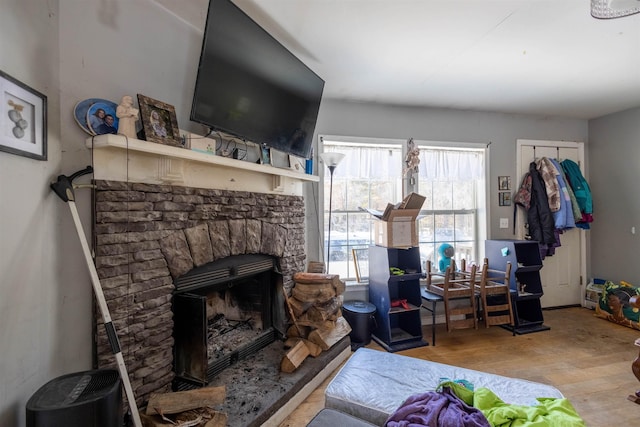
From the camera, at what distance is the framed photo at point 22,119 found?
Result: 42.4 inches

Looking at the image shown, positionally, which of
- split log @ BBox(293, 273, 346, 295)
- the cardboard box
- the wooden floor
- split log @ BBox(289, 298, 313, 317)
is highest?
the cardboard box

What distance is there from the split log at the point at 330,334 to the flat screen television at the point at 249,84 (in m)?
1.53

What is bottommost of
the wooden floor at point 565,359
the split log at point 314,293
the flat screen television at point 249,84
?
the wooden floor at point 565,359

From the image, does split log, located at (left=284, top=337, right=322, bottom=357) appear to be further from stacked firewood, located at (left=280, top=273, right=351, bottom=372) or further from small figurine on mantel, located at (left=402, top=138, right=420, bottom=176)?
small figurine on mantel, located at (left=402, top=138, right=420, bottom=176)

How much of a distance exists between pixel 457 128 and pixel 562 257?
7.61ft

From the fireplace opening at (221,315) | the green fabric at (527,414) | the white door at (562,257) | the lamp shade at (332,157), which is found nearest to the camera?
the green fabric at (527,414)

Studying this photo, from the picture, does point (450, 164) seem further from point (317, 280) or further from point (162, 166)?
point (162, 166)

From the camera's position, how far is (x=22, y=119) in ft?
3.81

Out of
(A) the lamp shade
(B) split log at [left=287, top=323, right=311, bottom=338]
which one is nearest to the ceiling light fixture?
(A) the lamp shade

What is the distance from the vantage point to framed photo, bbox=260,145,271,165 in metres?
2.31

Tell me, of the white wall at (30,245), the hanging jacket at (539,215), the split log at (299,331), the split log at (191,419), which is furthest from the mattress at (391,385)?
the hanging jacket at (539,215)

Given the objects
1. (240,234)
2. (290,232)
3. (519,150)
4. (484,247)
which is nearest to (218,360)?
(240,234)

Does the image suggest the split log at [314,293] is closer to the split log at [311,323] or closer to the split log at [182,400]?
the split log at [311,323]

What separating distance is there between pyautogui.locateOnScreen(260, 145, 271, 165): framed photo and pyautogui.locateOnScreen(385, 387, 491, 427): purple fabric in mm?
1813
